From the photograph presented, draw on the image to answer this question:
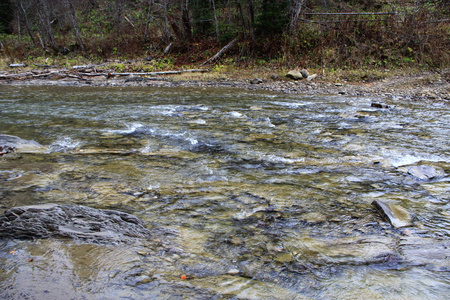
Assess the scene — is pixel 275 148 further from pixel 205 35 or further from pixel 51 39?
pixel 51 39

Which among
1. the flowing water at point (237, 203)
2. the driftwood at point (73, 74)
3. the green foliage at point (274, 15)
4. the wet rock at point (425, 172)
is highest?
the green foliage at point (274, 15)

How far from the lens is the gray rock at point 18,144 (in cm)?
475

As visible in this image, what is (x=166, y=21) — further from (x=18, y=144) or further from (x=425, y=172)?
(x=425, y=172)

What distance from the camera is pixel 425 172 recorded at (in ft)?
13.3

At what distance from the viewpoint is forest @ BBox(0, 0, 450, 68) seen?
49.2 feet

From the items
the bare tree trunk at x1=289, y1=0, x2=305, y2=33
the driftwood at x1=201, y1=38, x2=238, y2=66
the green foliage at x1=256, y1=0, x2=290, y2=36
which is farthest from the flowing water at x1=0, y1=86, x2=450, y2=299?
the driftwood at x1=201, y1=38, x2=238, y2=66

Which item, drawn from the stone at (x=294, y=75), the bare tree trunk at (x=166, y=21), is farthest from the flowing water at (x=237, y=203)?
the bare tree trunk at (x=166, y=21)

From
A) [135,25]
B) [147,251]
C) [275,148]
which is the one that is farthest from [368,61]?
[135,25]

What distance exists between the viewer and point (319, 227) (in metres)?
2.81

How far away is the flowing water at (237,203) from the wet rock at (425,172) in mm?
106

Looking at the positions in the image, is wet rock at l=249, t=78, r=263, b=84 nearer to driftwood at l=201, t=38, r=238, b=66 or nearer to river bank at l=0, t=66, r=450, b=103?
river bank at l=0, t=66, r=450, b=103

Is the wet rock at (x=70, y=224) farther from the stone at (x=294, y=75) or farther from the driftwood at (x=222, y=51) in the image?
the driftwood at (x=222, y=51)

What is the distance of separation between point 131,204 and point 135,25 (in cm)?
2403

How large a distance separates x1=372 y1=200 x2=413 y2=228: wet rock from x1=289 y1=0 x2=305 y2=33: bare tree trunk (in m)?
15.5
